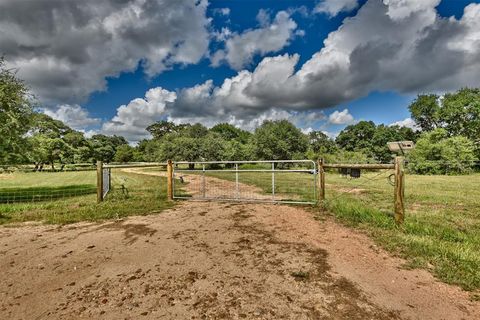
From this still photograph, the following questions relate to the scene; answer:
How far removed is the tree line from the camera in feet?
45.0

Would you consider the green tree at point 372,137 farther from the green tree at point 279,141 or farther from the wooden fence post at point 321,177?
the wooden fence post at point 321,177

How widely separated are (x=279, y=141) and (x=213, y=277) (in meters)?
52.5

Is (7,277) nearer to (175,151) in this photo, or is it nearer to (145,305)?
(145,305)

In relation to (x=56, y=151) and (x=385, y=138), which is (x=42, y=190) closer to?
(x=56, y=151)

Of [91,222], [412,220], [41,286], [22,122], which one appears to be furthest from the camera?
[22,122]

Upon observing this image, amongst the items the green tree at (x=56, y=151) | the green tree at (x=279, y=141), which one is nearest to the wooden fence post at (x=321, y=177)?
the green tree at (x=56, y=151)

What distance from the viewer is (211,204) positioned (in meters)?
9.99

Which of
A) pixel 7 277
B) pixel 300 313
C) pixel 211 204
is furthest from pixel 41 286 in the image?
pixel 211 204

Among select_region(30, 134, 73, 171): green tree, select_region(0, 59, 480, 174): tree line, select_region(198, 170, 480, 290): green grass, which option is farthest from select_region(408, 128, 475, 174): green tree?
select_region(30, 134, 73, 171): green tree

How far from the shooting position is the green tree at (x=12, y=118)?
41.1 feet

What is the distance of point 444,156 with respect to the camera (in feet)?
110

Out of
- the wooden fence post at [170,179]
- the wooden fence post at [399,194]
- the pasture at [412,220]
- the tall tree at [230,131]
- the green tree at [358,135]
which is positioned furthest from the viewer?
Result: the tall tree at [230,131]

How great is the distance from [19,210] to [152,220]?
15.5ft

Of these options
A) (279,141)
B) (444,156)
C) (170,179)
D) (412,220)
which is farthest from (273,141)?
(412,220)
